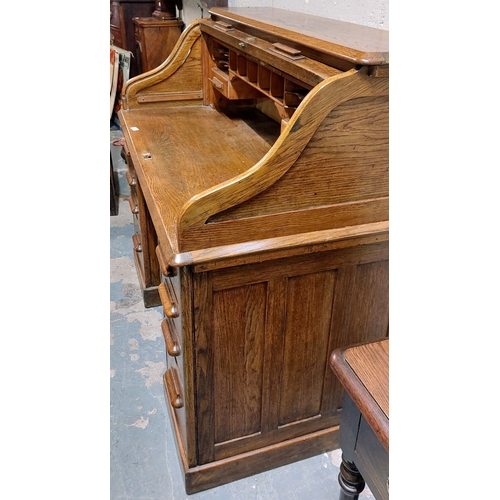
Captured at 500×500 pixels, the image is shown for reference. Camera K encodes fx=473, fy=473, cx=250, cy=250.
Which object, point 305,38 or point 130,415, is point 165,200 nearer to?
point 305,38

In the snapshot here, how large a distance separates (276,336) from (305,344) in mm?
120

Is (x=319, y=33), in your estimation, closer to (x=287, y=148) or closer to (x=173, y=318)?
(x=287, y=148)

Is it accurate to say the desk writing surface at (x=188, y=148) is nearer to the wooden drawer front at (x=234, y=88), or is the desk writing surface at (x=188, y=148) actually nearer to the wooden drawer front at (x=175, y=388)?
the wooden drawer front at (x=234, y=88)

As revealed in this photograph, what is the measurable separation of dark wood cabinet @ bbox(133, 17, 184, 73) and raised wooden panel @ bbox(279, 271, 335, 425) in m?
2.81

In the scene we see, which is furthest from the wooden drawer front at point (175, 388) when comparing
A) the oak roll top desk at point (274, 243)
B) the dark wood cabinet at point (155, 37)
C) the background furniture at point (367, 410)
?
the dark wood cabinet at point (155, 37)

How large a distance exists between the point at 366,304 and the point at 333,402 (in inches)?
16.7

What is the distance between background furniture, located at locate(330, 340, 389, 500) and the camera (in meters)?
0.79

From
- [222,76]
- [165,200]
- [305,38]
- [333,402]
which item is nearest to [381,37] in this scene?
[305,38]

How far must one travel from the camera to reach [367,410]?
0.79 m

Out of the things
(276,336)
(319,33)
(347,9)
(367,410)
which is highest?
(347,9)

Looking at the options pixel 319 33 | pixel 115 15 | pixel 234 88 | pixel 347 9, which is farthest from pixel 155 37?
pixel 319 33

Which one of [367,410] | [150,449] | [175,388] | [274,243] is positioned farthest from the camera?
[150,449]

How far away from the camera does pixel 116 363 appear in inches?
87.7

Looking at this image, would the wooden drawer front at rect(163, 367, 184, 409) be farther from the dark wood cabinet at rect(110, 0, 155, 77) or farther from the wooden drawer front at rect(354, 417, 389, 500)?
the dark wood cabinet at rect(110, 0, 155, 77)
